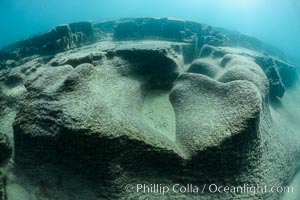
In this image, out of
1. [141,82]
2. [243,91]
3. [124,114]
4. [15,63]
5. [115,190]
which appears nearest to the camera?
[115,190]

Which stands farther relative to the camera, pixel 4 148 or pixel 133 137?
pixel 4 148

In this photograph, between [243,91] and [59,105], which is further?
[243,91]

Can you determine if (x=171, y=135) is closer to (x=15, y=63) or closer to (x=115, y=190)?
(x=115, y=190)

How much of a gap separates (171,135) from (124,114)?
5.85 ft

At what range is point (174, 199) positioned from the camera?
23.8 feet

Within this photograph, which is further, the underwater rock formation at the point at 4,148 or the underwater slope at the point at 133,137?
the underwater rock formation at the point at 4,148

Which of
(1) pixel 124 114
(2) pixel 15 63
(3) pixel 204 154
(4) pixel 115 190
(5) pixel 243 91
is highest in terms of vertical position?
(5) pixel 243 91

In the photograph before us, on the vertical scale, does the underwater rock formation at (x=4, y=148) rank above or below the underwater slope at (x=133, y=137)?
below

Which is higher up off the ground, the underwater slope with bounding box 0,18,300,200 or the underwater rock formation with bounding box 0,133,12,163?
the underwater slope with bounding box 0,18,300,200

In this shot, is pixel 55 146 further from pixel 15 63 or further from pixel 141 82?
pixel 15 63

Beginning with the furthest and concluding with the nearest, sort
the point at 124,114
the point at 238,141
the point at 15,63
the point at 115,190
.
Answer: the point at 15,63 → the point at 124,114 → the point at 238,141 → the point at 115,190

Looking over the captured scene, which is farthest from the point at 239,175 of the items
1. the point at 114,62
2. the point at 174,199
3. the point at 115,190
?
the point at 114,62

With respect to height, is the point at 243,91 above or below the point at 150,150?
above

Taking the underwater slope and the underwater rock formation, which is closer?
the underwater slope
